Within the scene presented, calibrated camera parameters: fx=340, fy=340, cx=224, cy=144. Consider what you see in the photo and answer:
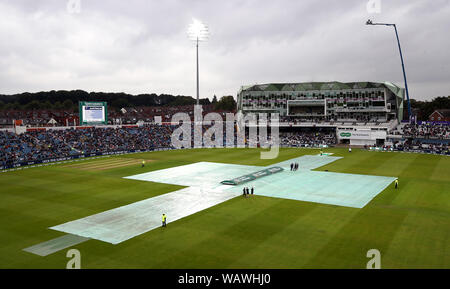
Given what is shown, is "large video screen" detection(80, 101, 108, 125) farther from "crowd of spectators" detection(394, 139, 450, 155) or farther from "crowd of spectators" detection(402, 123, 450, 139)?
"crowd of spectators" detection(402, 123, 450, 139)

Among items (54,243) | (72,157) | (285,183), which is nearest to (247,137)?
(72,157)

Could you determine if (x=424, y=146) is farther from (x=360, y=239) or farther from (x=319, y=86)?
(x=360, y=239)

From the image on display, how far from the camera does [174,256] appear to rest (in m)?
17.6

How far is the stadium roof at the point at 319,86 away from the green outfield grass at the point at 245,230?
54.1 m

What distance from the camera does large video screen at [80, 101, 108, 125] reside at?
66.9 meters

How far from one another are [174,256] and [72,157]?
150ft

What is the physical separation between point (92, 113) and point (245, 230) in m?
56.0

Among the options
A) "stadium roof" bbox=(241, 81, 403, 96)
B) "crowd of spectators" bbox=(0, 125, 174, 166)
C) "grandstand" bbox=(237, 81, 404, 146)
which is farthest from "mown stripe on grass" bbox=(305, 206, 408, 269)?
"stadium roof" bbox=(241, 81, 403, 96)

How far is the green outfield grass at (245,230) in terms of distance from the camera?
1697 centimetres

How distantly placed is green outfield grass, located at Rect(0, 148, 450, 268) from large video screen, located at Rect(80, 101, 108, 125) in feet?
104

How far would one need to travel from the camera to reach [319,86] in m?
91.5

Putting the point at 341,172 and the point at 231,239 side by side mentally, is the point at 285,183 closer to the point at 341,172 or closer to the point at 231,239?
the point at 341,172

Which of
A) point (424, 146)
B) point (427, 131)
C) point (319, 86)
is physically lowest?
point (424, 146)

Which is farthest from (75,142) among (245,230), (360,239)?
(360,239)
